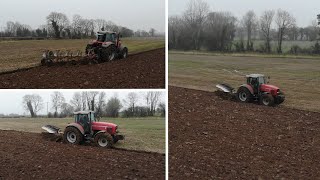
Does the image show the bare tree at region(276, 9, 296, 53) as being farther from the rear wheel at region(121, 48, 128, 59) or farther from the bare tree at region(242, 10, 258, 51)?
the rear wheel at region(121, 48, 128, 59)

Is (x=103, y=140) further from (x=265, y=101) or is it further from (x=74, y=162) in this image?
(x=265, y=101)

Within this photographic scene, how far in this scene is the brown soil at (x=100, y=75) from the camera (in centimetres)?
491

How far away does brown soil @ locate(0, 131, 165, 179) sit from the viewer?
16.6 feet

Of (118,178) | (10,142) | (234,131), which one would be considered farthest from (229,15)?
(10,142)

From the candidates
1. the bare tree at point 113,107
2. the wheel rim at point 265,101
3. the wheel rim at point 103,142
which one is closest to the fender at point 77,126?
the wheel rim at point 103,142

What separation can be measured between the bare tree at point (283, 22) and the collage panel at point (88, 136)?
1.62 meters

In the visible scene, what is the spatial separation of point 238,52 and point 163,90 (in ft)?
3.78

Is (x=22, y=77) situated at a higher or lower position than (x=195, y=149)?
higher

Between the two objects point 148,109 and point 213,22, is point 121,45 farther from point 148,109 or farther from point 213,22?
point 213,22

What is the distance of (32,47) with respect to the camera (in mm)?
4941

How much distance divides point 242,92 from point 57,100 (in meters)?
2.18

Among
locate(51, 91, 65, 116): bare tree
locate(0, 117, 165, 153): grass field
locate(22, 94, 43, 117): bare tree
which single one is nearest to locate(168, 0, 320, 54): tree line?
locate(0, 117, 165, 153): grass field

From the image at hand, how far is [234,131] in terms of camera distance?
5223 mm

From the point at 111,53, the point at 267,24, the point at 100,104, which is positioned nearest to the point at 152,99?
the point at 100,104
